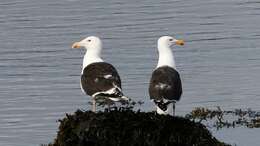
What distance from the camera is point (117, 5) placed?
3984cm

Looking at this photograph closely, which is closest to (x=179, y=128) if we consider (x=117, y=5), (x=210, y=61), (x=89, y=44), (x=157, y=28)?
(x=89, y=44)

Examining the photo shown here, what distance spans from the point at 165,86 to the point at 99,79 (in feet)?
5.26

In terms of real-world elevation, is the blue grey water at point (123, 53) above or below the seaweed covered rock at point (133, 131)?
above

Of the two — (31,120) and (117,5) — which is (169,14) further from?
(31,120)

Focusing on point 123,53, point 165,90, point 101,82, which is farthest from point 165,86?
point 123,53

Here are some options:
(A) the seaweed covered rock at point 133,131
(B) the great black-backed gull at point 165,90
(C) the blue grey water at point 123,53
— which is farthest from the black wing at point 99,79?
(A) the seaweed covered rock at point 133,131

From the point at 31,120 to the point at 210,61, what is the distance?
769 cm

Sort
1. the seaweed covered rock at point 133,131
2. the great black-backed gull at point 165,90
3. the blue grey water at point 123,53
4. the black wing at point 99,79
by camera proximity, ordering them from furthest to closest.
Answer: the blue grey water at point 123,53 < the black wing at point 99,79 < the great black-backed gull at point 165,90 < the seaweed covered rock at point 133,131

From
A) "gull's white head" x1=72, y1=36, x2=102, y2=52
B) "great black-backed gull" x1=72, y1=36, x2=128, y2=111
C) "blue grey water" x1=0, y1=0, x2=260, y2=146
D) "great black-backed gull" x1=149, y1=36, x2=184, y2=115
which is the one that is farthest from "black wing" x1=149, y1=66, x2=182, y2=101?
"gull's white head" x1=72, y1=36, x2=102, y2=52

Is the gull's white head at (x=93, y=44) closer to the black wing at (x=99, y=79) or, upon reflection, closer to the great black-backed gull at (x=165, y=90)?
the black wing at (x=99, y=79)

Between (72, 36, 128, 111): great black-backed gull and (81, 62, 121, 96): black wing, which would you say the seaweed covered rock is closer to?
(72, 36, 128, 111): great black-backed gull

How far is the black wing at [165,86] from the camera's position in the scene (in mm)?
18750

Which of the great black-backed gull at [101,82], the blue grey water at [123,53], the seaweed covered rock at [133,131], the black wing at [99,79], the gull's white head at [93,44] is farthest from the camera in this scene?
the gull's white head at [93,44]

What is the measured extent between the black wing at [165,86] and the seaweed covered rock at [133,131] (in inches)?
129
